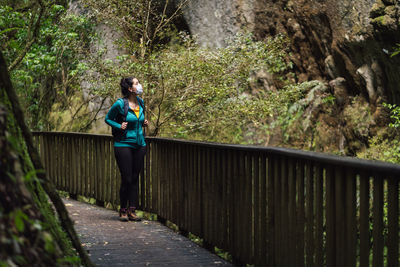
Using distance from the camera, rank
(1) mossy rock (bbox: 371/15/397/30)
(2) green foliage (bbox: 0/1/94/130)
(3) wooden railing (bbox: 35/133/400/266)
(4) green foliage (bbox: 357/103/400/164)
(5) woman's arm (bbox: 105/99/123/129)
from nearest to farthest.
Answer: (3) wooden railing (bbox: 35/133/400/266) → (5) woman's arm (bbox: 105/99/123/129) → (4) green foliage (bbox: 357/103/400/164) → (1) mossy rock (bbox: 371/15/397/30) → (2) green foliage (bbox: 0/1/94/130)

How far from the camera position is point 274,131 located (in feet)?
61.9

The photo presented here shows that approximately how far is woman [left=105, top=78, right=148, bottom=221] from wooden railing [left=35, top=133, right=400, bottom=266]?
0.40 m

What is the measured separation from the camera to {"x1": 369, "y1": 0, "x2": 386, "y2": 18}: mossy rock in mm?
14711

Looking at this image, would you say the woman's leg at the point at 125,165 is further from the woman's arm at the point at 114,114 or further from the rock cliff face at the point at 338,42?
the rock cliff face at the point at 338,42

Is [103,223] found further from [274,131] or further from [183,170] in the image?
[274,131]

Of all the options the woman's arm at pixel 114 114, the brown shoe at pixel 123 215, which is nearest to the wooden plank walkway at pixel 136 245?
the brown shoe at pixel 123 215

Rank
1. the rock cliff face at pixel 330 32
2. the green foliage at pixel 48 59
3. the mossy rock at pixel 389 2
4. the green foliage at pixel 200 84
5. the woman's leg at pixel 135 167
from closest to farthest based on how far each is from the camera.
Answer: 1. the woman's leg at pixel 135 167
2. the green foliage at pixel 200 84
3. the mossy rock at pixel 389 2
4. the rock cliff face at pixel 330 32
5. the green foliage at pixel 48 59

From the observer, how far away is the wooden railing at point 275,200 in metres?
3.97

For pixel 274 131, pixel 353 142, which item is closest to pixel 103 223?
pixel 353 142

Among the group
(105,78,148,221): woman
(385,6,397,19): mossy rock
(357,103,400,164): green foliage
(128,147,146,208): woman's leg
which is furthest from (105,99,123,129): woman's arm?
(385,6,397,19): mossy rock

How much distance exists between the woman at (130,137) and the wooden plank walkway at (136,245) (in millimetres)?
603

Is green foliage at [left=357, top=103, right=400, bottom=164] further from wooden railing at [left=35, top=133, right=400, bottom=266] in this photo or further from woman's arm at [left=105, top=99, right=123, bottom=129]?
woman's arm at [left=105, top=99, right=123, bottom=129]

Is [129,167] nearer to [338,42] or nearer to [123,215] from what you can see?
[123,215]

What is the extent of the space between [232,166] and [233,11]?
48.4 feet
